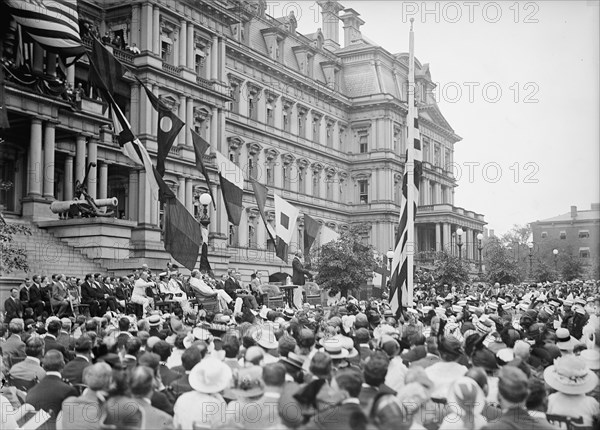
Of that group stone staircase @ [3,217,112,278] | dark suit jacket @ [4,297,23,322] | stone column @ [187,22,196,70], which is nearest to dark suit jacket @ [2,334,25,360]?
dark suit jacket @ [4,297,23,322]

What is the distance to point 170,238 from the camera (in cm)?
1914

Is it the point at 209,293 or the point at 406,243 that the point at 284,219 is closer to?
the point at 209,293

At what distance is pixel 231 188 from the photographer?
75.5ft

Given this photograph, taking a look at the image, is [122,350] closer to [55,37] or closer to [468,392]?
[468,392]

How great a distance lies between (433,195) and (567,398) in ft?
266

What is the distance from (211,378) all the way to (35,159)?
82.3ft

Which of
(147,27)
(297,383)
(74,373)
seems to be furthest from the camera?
(147,27)

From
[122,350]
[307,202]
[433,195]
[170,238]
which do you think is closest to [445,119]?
[433,195]

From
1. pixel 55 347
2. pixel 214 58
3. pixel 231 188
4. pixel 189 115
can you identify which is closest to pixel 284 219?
pixel 231 188

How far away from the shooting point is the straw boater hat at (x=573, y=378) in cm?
739

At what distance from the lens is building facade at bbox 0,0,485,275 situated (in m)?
30.8

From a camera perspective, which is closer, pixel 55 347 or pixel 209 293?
pixel 55 347

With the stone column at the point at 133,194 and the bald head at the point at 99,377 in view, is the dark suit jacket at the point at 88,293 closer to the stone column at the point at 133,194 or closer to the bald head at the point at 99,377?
the bald head at the point at 99,377

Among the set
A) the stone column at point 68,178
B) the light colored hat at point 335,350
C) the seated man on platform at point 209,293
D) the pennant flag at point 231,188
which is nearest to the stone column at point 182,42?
the stone column at point 68,178
